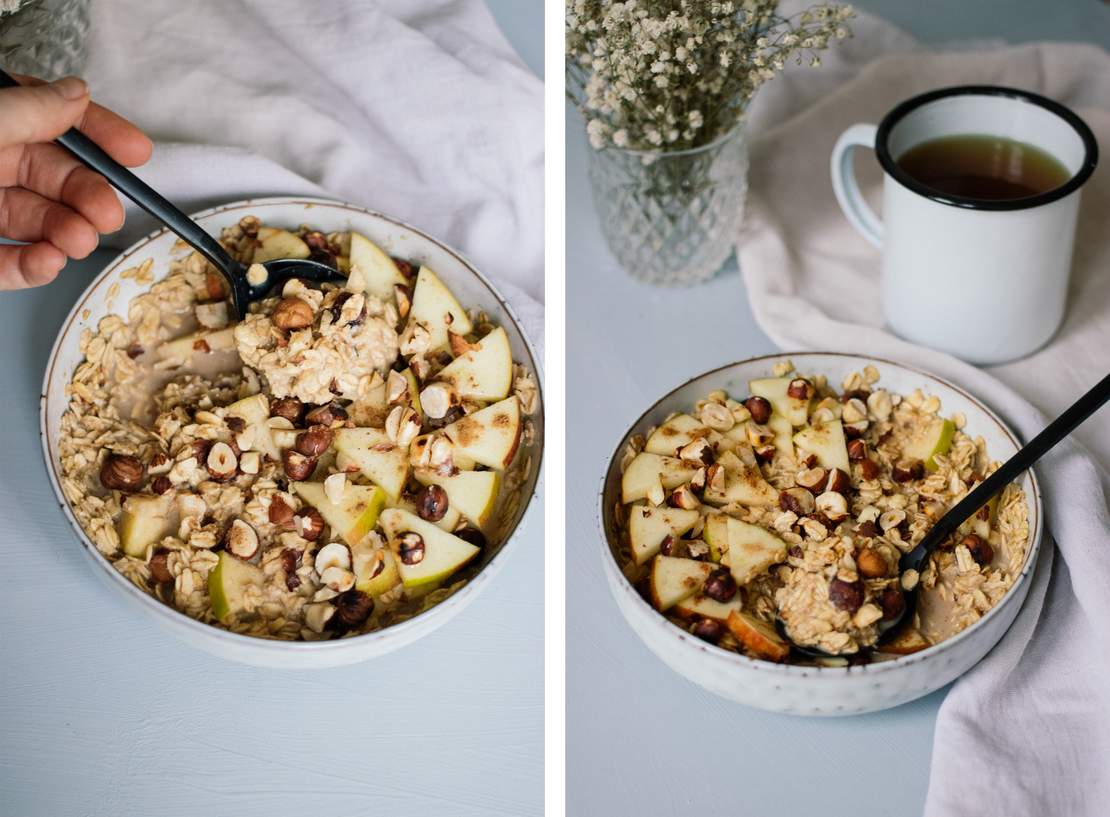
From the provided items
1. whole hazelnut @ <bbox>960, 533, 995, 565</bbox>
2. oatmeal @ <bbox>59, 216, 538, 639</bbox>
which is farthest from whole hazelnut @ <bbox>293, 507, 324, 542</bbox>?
whole hazelnut @ <bbox>960, 533, 995, 565</bbox>

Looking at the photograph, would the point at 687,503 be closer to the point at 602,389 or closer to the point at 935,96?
the point at 602,389

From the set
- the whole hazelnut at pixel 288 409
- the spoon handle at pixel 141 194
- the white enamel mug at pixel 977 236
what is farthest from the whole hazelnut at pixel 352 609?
the white enamel mug at pixel 977 236

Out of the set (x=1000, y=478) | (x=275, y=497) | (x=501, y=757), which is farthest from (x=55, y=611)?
(x=1000, y=478)

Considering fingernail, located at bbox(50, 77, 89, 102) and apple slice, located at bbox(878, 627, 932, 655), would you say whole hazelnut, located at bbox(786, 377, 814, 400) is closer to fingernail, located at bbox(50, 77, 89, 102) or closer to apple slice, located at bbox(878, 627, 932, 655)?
apple slice, located at bbox(878, 627, 932, 655)

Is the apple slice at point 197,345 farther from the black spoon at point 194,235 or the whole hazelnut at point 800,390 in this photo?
the whole hazelnut at point 800,390

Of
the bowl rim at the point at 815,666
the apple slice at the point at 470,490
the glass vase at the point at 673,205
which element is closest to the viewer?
the bowl rim at the point at 815,666

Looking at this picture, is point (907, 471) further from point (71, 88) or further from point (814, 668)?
point (71, 88)
